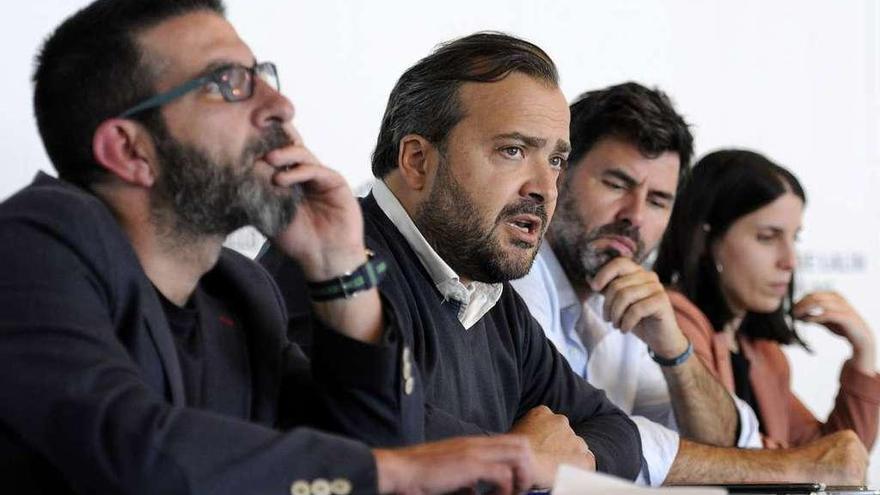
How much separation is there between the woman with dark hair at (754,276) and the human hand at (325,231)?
1.87 m

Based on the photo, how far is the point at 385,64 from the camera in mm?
3324

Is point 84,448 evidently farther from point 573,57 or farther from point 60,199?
point 573,57

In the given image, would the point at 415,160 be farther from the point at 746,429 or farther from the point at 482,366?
the point at 746,429

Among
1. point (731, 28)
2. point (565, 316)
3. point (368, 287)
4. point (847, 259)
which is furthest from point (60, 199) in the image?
point (847, 259)

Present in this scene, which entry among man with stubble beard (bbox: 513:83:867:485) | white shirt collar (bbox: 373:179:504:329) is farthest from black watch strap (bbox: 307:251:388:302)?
man with stubble beard (bbox: 513:83:867:485)

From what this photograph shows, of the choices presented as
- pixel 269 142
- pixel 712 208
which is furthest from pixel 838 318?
pixel 269 142

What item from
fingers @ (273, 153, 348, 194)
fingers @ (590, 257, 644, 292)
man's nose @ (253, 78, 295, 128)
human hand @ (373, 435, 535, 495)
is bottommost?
fingers @ (590, 257, 644, 292)

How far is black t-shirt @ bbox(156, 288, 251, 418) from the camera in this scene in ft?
5.05

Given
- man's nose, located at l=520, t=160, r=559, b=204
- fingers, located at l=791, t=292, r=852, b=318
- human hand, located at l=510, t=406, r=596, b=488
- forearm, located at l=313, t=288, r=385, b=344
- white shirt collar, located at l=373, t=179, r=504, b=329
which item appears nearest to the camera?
forearm, located at l=313, t=288, r=385, b=344

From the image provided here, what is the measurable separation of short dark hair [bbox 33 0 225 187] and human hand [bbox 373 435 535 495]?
0.49m

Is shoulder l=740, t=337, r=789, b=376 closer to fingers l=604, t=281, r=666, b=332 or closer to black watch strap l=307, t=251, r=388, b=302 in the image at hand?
fingers l=604, t=281, r=666, b=332

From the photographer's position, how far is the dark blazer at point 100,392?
126 cm

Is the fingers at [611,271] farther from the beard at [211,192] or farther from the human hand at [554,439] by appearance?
the beard at [211,192]

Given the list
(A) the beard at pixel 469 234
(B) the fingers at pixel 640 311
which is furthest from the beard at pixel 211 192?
(B) the fingers at pixel 640 311
